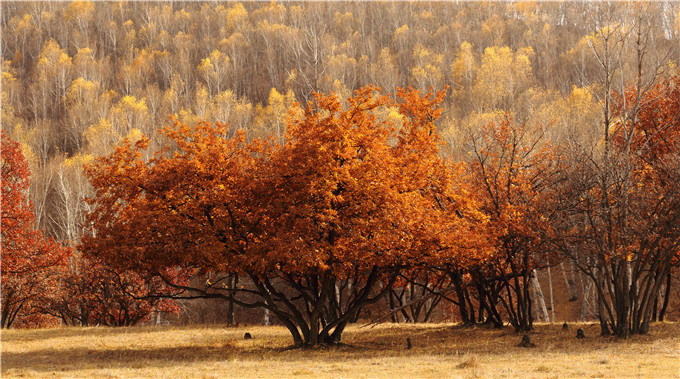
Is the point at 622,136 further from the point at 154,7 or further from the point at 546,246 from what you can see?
the point at 154,7

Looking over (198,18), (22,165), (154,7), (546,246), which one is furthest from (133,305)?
(154,7)

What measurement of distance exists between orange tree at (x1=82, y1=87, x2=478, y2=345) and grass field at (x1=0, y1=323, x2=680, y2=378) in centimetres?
202

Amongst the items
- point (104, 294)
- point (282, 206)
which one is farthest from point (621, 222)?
point (104, 294)

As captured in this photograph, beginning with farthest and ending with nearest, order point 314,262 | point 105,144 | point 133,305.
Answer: point 105,144 < point 133,305 < point 314,262

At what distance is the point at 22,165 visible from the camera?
938 inches

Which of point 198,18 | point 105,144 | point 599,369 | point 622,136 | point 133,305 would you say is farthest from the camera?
point 198,18

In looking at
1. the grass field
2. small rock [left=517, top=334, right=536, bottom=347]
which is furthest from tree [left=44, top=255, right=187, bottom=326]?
small rock [left=517, top=334, right=536, bottom=347]

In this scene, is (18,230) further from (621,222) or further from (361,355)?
(621,222)

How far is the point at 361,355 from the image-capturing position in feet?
48.9

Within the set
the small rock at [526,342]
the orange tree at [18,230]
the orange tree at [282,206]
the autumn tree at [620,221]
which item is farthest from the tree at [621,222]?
the orange tree at [18,230]

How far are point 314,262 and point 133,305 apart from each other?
900 inches

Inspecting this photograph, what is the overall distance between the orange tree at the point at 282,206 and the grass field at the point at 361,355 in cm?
202

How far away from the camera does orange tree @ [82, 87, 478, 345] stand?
1459cm

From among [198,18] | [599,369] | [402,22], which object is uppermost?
[198,18]
